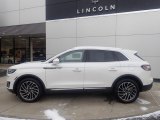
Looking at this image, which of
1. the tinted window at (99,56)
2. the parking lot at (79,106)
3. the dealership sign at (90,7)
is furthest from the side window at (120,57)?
the dealership sign at (90,7)

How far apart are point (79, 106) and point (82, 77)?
881 mm

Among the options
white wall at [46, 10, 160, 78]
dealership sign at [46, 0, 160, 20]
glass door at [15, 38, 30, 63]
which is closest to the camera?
white wall at [46, 10, 160, 78]

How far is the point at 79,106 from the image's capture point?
27.3 feet

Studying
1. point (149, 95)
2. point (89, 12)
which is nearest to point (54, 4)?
point (89, 12)

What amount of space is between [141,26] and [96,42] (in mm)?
2797

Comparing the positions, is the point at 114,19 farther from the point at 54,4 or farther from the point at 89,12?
the point at 54,4

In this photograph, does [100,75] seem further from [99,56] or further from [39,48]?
[39,48]

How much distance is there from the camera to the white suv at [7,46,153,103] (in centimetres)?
856

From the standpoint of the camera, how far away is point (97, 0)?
635 inches

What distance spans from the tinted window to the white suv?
0.08 metres

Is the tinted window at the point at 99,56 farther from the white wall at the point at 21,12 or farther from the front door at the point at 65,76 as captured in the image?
the white wall at the point at 21,12

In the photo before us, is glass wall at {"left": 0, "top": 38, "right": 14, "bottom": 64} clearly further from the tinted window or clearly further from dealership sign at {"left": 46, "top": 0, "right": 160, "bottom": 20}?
the tinted window

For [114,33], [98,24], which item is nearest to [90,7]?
[98,24]

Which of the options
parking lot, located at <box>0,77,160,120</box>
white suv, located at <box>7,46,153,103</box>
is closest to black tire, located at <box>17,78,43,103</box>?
white suv, located at <box>7,46,153,103</box>
